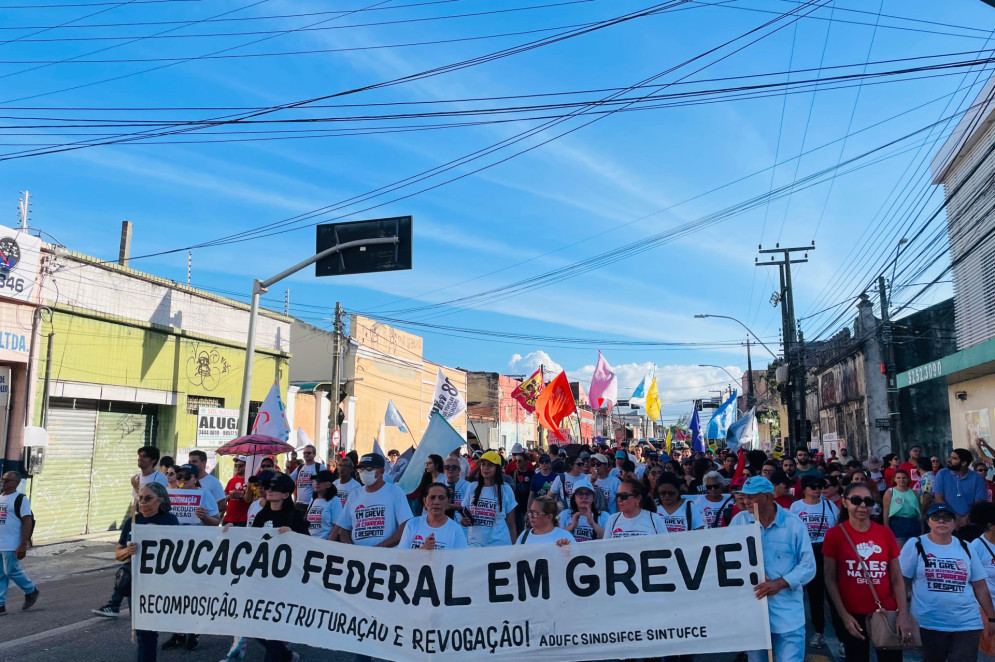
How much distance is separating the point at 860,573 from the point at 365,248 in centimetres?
1207

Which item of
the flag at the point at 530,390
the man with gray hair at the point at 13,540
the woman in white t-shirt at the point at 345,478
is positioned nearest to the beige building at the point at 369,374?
the flag at the point at 530,390

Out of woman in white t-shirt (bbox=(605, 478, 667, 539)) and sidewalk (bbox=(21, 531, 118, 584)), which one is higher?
woman in white t-shirt (bbox=(605, 478, 667, 539))

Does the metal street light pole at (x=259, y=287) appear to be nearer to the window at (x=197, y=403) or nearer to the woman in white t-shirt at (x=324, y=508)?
the window at (x=197, y=403)

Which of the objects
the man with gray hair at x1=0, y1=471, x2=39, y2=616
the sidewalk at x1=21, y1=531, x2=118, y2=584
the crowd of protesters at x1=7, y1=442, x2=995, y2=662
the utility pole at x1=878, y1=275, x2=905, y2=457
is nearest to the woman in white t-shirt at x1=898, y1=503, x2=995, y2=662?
the crowd of protesters at x1=7, y1=442, x2=995, y2=662

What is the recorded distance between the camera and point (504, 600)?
5.15 metres

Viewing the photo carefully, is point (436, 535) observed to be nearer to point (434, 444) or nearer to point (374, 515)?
point (374, 515)

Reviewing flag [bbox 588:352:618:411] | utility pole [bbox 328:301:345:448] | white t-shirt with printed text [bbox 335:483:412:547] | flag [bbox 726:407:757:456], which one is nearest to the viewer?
white t-shirt with printed text [bbox 335:483:412:547]

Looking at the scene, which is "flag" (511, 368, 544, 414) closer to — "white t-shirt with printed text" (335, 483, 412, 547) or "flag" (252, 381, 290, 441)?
"flag" (252, 381, 290, 441)

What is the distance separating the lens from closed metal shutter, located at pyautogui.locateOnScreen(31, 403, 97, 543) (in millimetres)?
14750

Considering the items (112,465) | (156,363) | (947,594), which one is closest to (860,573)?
(947,594)

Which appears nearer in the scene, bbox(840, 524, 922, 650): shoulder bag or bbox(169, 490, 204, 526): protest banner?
bbox(840, 524, 922, 650): shoulder bag

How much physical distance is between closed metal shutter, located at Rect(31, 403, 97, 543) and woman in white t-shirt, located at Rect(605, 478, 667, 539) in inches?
531

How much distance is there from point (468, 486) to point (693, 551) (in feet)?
9.46

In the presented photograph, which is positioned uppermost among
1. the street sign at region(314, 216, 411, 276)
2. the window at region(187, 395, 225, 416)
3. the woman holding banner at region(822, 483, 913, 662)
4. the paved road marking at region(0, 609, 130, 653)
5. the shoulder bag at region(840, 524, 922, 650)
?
the street sign at region(314, 216, 411, 276)
